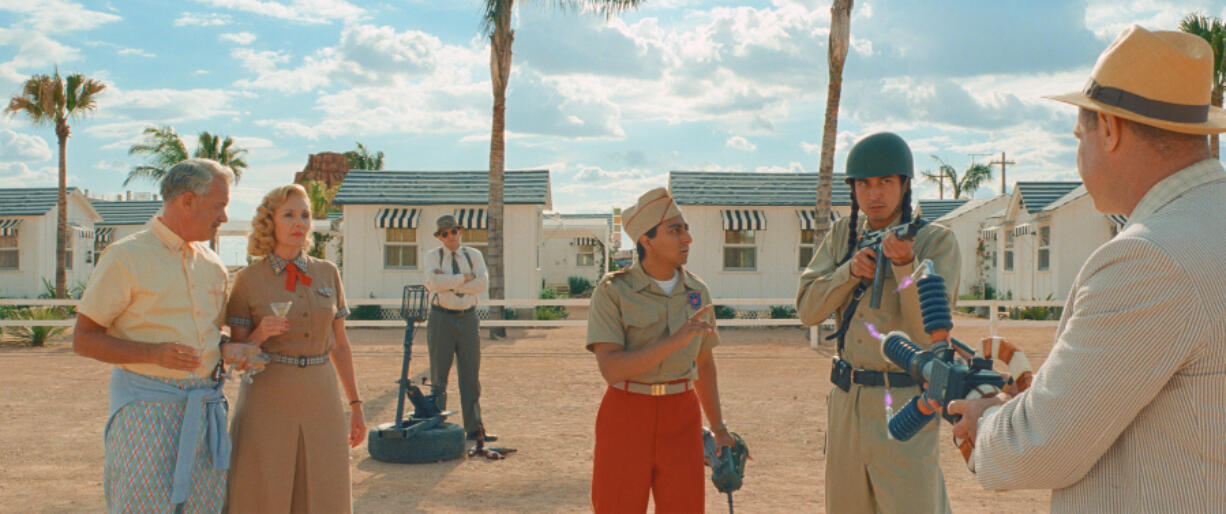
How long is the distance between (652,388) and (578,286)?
37177mm

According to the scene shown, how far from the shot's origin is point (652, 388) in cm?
381

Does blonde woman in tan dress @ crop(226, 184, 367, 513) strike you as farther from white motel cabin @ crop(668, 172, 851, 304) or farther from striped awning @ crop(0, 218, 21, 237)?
striped awning @ crop(0, 218, 21, 237)

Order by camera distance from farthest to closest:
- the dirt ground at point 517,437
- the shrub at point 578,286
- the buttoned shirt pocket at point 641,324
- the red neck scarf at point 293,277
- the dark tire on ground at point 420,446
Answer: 1. the shrub at point 578,286
2. the dark tire on ground at point 420,446
3. the dirt ground at point 517,437
4. the red neck scarf at point 293,277
5. the buttoned shirt pocket at point 641,324

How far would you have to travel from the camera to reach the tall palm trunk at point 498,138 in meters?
19.7

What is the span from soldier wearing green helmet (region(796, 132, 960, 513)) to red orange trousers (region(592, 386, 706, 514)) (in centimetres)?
60

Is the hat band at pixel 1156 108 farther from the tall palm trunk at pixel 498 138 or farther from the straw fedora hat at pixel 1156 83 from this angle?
the tall palm trunk at pixel 498 138

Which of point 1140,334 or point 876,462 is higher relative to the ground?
point 1140,334

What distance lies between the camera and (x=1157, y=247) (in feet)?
5.00

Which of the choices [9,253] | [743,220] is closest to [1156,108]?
[743,220]

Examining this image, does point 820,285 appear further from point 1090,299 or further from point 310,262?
Result: point 310,262

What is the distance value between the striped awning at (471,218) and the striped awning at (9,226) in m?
18.4

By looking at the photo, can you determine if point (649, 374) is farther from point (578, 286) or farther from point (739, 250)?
point (578, 286)

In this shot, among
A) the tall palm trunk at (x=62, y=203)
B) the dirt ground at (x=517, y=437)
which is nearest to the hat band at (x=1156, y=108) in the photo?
the dirt ground at (x=517, y=437)

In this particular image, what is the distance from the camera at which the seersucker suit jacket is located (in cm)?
151
